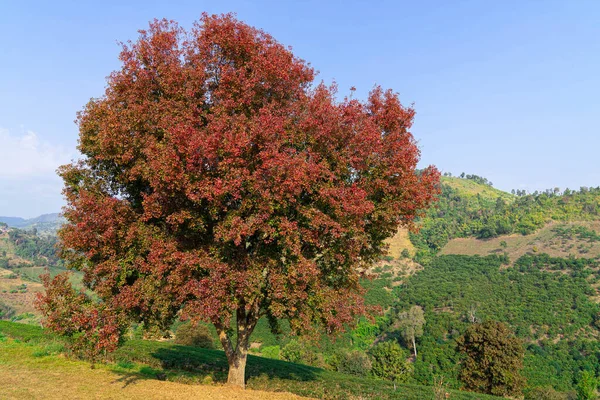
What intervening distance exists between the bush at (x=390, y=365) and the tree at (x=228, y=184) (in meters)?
48.8

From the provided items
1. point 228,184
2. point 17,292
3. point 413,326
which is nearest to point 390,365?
point 413,326

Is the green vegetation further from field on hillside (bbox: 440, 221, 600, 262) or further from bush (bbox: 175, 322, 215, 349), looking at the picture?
bush (bbox: 175, 322, 215, 349)

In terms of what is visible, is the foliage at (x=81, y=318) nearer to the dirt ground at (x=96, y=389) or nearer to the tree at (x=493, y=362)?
the dirt ground at (x=96, y=389)

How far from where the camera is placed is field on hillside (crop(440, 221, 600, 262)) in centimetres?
11394

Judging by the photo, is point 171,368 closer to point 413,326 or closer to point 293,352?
point 293,352

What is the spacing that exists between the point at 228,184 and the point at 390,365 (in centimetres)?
5438

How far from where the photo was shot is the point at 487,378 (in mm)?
39625

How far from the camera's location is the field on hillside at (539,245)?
113938 millimetres

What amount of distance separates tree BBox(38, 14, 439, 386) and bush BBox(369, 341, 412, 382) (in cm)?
4879

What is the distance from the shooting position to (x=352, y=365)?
175 feet

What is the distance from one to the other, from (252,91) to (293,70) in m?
1.86

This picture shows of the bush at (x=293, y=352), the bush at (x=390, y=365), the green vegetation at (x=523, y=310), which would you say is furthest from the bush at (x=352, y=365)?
the green vegetation at (x=523, y=310)

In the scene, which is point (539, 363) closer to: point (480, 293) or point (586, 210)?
point (480, 293)

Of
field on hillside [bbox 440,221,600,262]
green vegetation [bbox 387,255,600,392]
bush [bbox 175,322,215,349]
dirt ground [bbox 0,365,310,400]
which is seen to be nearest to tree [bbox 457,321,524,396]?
green vegetation [bbox 387,255,600,392]
